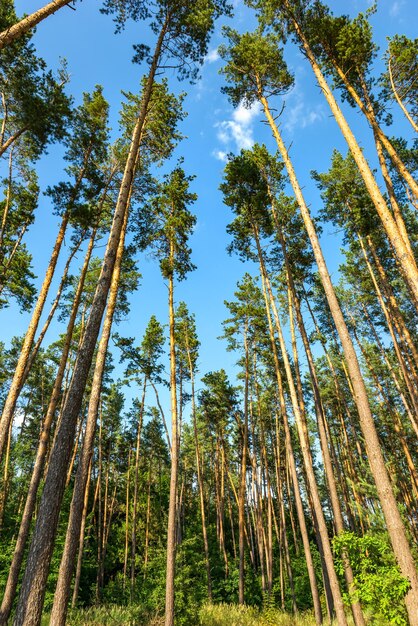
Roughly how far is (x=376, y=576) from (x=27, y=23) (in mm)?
12969

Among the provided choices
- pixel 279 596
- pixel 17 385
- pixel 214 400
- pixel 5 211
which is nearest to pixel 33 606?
pixel 17 385

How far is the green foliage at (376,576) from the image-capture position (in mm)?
5695

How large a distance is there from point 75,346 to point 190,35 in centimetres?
1455

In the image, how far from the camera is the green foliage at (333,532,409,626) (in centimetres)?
570

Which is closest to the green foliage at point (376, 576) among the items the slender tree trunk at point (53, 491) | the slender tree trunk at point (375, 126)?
the slender tree trunk at point (53, 491)

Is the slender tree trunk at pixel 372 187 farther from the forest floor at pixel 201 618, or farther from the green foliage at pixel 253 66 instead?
the forest floor at pixel 201 618

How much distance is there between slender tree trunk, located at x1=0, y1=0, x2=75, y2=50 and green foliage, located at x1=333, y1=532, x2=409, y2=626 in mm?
12289

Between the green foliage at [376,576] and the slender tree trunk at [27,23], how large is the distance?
40.3ft

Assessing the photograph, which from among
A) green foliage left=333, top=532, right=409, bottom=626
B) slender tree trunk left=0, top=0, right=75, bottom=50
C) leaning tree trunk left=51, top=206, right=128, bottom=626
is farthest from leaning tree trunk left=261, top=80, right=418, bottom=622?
slender tree trunk left=0, top=0, right=75, bottom=50

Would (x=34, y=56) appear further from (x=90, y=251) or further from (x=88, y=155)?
(x=90, y=251)

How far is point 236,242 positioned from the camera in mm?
16203

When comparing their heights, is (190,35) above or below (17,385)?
above

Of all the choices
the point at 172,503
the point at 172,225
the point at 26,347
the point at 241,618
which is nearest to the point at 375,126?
the point at 172,225

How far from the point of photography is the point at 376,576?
592 centimetres
